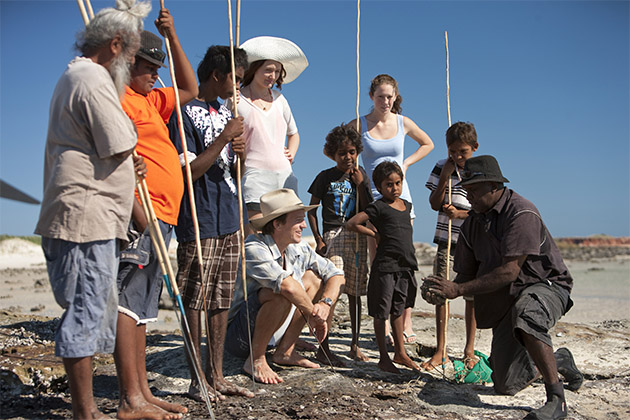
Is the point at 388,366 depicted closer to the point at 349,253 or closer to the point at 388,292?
the point at 388,292

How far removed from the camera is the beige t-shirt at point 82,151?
2564 mm

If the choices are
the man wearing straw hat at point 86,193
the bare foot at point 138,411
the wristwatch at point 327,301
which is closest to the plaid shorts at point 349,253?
the wristwatch at point 327,301

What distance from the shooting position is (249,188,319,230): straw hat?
404 centimetres

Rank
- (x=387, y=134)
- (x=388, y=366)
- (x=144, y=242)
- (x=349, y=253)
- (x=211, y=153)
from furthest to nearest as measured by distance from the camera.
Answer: (x=387, y=134)
(x=349, y=253)
(x=388, y=366)
(x=211, y=153)
(x=144, y=242)

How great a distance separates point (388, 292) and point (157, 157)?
2.14 m

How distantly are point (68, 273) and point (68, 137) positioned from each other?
585mm

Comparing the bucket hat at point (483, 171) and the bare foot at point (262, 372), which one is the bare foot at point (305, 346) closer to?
the bare foot at point (262, 372)

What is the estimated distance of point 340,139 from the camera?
4984mm

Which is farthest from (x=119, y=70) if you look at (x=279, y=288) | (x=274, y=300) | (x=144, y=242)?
(x=274, y=300)

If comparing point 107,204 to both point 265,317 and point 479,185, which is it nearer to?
point 265,317

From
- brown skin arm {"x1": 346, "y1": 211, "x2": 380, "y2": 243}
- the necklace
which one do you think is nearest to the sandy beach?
brown skin arm {"x1": 346, "y1": 211, "x2": 380, "y2": 243}

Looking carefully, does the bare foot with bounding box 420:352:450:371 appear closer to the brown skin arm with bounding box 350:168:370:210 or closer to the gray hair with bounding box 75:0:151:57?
the brown skin arm with bounding box 350:168:370:210

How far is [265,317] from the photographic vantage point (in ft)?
13.1

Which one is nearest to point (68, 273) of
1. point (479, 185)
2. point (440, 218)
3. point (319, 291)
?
point (319, 291)
